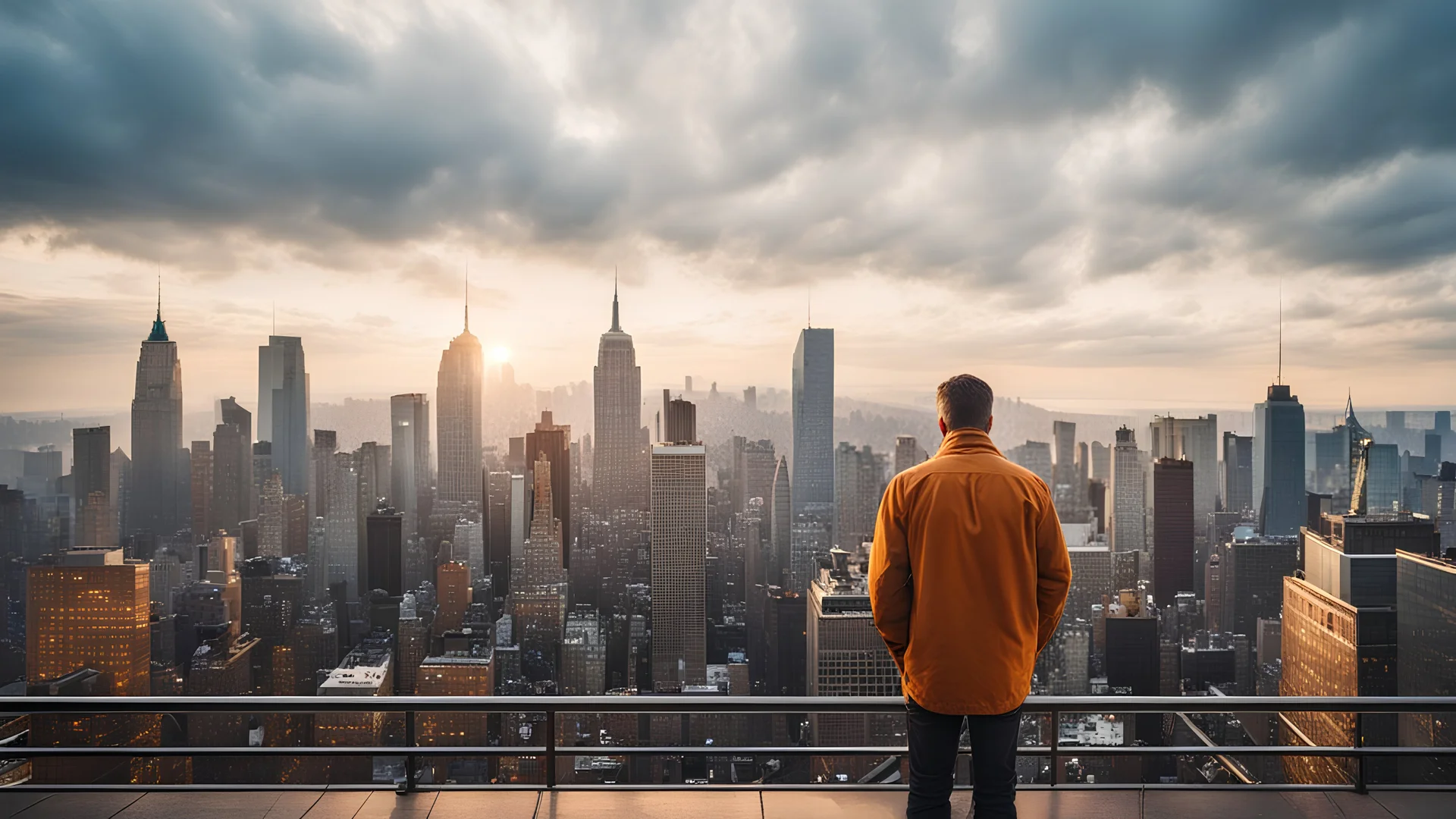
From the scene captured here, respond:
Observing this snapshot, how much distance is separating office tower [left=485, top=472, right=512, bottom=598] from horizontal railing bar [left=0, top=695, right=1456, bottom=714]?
87.0ft

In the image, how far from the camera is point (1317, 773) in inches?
115

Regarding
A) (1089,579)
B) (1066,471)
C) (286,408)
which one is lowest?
(1089,579)

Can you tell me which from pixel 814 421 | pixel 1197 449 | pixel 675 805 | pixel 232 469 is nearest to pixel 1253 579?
pixel 1197 449

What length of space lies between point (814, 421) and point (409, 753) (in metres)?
24.6

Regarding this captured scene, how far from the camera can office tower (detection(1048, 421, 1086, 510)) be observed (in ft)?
78.3

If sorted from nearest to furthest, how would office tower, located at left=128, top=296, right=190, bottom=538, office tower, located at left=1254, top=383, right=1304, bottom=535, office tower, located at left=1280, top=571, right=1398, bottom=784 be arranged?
office tower, located at left=1280, top=571, right=1398, bottom=784, office tower, located at left=128, top=296, right=190, bottom=538, office tower, located at left=1254, top=383, right=1304, bottom=535

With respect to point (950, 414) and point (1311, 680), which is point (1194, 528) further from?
point (950, 414)

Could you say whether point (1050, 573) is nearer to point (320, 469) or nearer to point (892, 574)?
point (892, 574)

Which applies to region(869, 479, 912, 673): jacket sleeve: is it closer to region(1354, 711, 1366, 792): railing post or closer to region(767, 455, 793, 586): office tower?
region(1354, 711, 1366, 792): railing post

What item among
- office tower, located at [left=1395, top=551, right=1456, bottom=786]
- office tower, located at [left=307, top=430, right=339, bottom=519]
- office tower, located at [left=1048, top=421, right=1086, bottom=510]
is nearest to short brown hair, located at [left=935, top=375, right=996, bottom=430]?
office tower, located at [left=1395, top=551, right=1456, bottom=786]

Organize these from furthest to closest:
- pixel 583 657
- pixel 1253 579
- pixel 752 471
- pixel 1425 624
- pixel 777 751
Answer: pixel 752 471 → pixel 1253 579 → pixel 583 657 → pixel 1425 624 → pixel 777 751

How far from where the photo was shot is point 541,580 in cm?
2816

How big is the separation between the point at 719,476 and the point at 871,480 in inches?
299

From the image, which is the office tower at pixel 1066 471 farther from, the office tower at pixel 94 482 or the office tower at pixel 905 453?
the office tower at pixel 94 482
